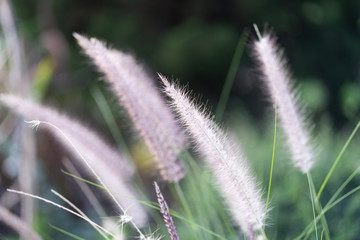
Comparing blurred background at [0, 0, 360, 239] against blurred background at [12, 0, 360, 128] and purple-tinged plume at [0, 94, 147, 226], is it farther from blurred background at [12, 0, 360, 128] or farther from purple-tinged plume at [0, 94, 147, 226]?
purple-tinged plume at [0, 94, 147, 226]

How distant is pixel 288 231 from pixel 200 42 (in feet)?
5.84

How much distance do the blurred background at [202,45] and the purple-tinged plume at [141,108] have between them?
59.2 inches

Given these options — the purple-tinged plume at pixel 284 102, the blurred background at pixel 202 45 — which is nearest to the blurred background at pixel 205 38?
the blurred background at pixel 202 45

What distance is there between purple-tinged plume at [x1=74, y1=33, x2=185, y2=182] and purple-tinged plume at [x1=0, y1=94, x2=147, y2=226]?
12cm

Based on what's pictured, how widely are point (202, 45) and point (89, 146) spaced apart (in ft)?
6.57

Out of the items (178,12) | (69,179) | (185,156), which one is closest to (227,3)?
(178,12)

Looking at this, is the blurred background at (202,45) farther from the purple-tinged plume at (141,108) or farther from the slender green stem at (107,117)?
the purple-tinged plume at (141,108)

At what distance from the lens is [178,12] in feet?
10.9

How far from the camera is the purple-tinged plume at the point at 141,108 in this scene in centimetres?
93

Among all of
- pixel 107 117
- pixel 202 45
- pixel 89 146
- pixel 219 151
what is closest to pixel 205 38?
pixel 202 45

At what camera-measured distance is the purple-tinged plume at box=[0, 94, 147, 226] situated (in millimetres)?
987

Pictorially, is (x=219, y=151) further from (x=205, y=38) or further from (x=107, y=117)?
(x=205, y=38)

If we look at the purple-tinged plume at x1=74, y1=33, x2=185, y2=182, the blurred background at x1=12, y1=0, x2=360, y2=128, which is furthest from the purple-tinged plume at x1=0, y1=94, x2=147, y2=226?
the blurred background at x1=12, y1=0, x2=360, y2=128

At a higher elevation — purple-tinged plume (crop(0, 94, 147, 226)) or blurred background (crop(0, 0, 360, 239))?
blurred background (crop(0, 0, 360, 239))
